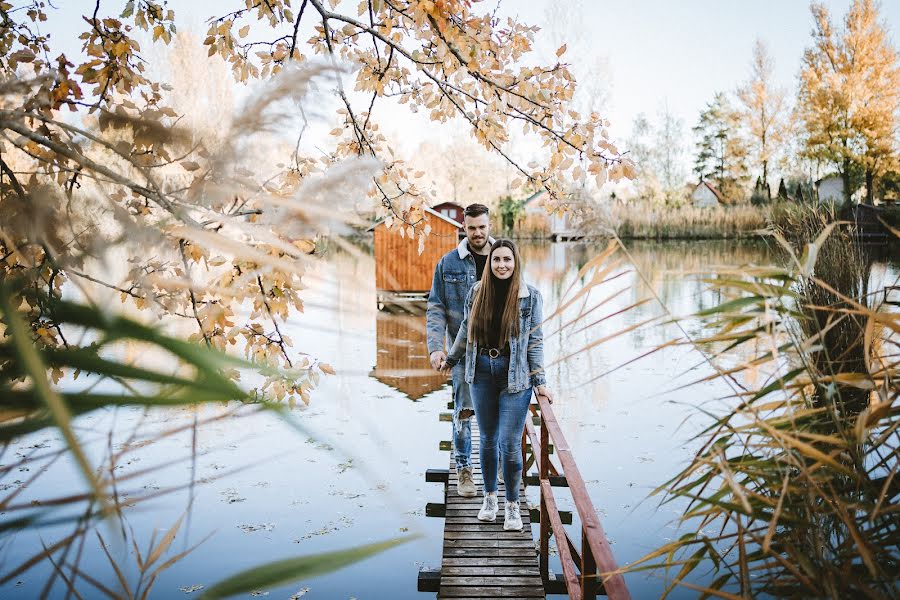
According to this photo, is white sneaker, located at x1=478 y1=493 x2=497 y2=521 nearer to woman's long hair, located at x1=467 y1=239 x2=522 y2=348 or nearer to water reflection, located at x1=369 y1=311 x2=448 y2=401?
woman's long hair, located at x1=467 y1=239 x2=522 y2=348

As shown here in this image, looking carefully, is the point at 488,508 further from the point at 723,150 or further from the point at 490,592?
the point at 723,150

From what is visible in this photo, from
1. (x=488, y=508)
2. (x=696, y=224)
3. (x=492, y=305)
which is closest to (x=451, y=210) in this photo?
(x=696, y=224)

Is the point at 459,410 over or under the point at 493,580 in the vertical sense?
over

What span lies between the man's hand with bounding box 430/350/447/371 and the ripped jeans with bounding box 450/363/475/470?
16 cm

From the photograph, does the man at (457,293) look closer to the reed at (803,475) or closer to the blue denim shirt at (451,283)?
the blue denim shirt at (451,283)

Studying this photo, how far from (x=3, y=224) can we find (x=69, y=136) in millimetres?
640

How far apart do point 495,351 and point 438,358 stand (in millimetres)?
579

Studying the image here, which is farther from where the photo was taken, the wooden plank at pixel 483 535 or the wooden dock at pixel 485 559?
the wooden plank at pixel 483 535

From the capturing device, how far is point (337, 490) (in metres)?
7.67

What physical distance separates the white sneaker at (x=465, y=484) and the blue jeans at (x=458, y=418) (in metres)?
0.04

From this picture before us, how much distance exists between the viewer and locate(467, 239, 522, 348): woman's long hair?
11.6ft

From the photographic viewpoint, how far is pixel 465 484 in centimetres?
479

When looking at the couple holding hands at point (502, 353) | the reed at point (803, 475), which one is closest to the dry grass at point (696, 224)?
the couple holding hands at point (502, 353)

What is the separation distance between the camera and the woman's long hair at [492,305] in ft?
11.6
